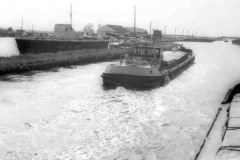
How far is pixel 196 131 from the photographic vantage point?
12680 mm

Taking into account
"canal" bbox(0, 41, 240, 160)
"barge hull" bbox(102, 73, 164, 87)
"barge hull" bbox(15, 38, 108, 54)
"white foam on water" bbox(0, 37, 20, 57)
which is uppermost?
"barge hull" bbox(15, 38, 108, 54)

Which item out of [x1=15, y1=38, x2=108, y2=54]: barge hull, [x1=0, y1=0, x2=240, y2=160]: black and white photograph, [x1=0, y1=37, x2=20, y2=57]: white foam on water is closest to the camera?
[x1=0, y1=0, x2=240, y2=160]: black and white photograph

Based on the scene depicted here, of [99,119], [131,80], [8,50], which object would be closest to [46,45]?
[8,50]

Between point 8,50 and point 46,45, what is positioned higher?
point 46,45

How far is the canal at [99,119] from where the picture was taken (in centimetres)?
1017

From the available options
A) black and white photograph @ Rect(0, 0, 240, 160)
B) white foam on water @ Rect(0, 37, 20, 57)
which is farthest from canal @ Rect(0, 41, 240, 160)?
white foam on water @ Rect(0, 37, 20, 57)

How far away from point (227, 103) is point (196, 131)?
90.1 inches

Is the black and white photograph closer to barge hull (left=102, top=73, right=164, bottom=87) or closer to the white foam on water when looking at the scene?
barge hull (left=102, top=73, right=164, bottom=87)

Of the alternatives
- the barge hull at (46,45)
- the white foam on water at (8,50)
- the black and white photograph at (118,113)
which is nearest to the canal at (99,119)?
the black and white photograph at (118,113)

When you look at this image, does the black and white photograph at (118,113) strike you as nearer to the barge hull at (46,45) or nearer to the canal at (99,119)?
the canal at (99,119)

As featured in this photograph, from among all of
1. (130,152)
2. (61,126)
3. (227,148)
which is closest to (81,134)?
(61,126)

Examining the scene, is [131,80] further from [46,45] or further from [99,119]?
[46,45]

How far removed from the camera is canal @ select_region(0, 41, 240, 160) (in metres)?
10.2

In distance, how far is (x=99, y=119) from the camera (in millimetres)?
13758
